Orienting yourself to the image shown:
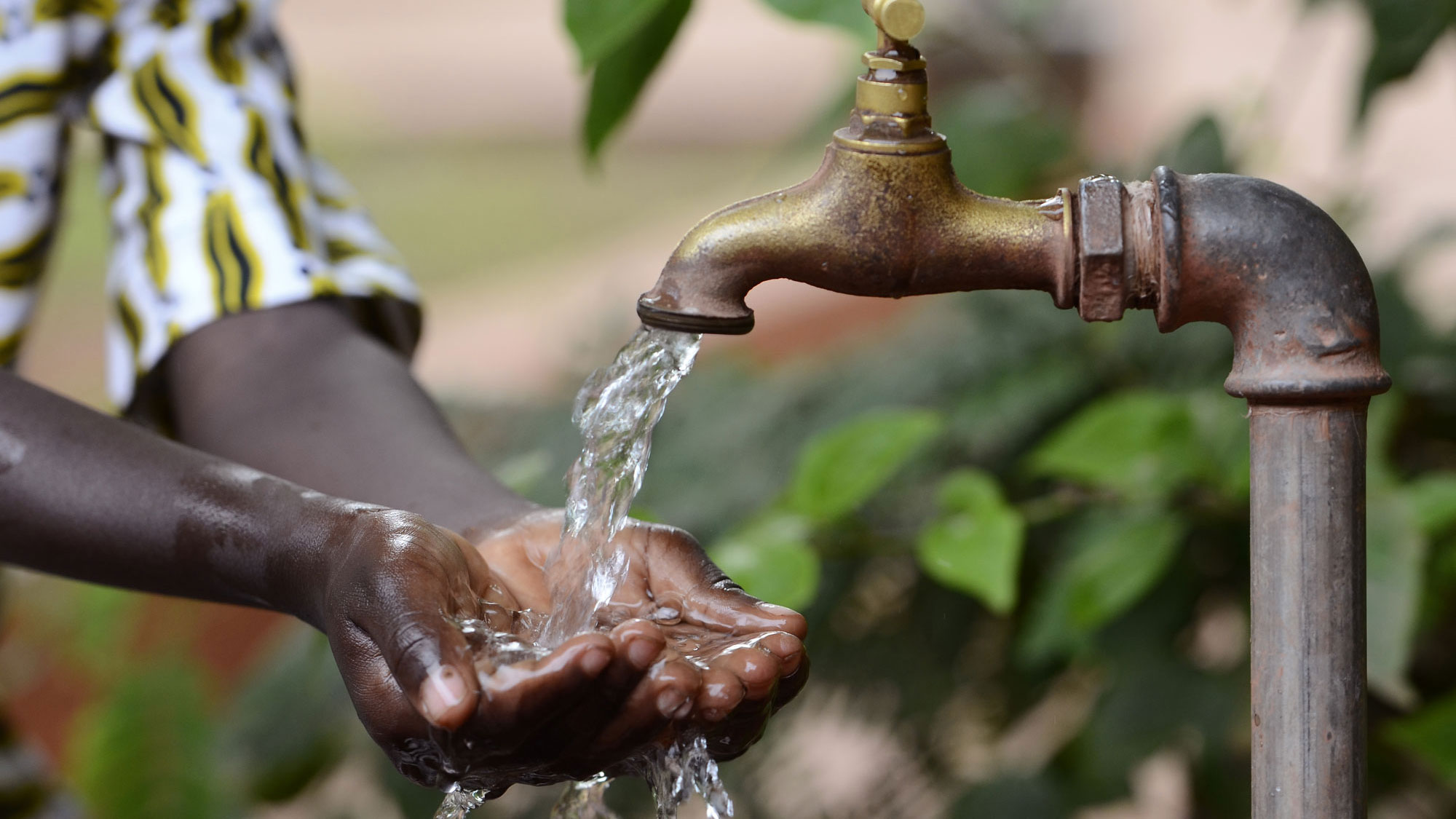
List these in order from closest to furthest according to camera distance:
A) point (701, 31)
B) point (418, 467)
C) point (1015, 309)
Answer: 1. point (418, 467)
2. point (1015, 309)
3. point (701, 31)

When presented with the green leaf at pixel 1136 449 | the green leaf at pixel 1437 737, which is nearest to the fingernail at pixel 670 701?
the green leaf at pixel 1136 449

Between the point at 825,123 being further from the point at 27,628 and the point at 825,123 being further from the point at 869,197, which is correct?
the point at 27,628

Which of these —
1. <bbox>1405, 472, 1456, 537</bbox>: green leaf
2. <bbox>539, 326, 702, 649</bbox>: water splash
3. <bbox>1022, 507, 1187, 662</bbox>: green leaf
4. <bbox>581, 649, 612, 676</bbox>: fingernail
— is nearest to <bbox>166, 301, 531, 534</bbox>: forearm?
<bbox>539, 326, 702, 649</bbox>: water splash

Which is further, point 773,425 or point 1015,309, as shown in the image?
point 773,425

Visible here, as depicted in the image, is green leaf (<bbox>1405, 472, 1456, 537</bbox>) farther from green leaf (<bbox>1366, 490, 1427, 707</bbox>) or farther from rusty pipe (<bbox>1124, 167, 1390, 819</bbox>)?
rusty pipe (<bbox>1124, 167, 1390, 819</bbox>)

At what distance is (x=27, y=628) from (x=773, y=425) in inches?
52.4

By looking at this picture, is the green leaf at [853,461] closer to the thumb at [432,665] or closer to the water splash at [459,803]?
the water splash at [459,803]

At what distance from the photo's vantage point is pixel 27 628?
228 centimetres

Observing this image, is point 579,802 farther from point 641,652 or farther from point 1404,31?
point 1404,31

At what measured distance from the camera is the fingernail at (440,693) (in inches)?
24.3

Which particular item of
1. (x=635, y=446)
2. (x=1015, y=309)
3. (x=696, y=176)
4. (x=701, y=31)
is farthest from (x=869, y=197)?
(x=701, y=31)

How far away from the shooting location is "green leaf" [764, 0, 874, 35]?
2.64ft

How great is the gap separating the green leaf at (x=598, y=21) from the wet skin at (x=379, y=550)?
278 mm

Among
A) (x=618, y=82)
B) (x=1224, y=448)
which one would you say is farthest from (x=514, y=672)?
(x=1224, y=448)
